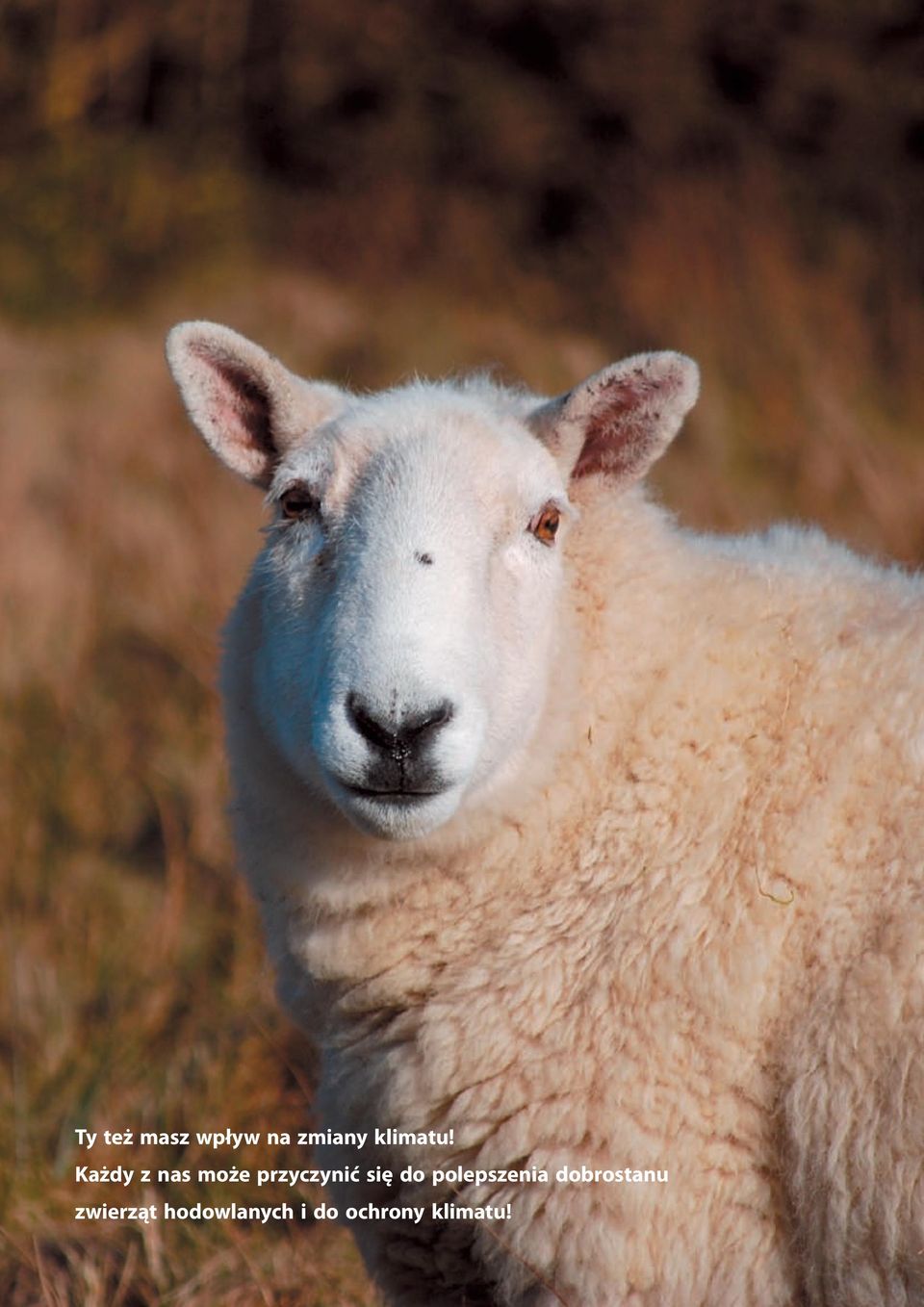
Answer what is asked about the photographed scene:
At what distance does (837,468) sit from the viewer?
24.8 feet

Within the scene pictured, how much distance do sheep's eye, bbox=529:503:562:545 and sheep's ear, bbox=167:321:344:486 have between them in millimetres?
563

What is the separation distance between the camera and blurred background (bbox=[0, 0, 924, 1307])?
497 cm

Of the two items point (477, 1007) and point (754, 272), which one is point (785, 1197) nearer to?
point (477, 1007)

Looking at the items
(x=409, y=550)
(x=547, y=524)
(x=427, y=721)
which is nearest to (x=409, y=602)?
(x=409, y=550)

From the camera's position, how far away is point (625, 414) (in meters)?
3.43

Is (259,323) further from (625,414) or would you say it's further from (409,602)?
(409,602)

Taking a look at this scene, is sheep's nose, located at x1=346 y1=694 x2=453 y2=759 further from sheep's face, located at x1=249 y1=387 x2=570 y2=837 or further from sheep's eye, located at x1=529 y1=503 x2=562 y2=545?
sheep's eye, located at x1=529 y1=503 x2=562 y2=545

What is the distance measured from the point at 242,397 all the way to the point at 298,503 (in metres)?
0.34

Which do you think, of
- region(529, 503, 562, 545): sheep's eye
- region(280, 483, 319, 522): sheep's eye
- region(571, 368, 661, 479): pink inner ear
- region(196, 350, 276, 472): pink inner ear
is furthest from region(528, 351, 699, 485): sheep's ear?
region(196, 350, 276, 472): pink inner ear

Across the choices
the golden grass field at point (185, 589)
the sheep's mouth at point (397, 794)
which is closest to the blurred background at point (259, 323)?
Answer: the golden grass field at point (185, 589)

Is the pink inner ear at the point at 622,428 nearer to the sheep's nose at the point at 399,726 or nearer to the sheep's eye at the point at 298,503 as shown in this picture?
the sheep's eye at the point at 298,503

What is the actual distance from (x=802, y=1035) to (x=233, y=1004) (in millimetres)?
2803

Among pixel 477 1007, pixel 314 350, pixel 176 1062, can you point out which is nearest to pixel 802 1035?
pixel 477 1007

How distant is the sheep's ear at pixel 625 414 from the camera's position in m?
3.34
